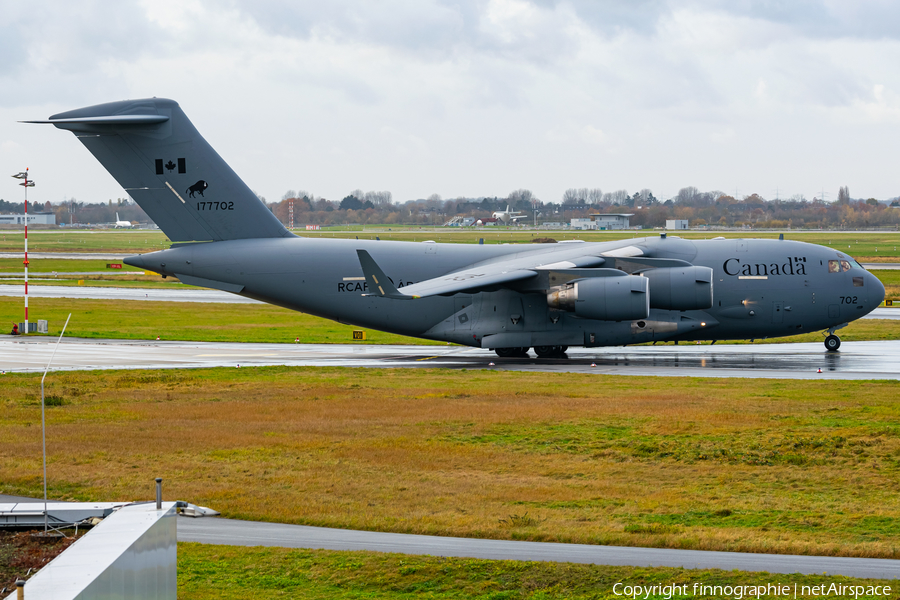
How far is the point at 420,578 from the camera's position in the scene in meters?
9.88

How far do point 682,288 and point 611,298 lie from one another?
2.48m

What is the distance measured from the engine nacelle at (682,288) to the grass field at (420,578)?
66.6ft

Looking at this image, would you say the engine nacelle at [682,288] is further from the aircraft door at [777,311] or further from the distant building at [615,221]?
the distant building at [615,221]

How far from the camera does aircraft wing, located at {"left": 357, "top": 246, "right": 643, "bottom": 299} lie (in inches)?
1102

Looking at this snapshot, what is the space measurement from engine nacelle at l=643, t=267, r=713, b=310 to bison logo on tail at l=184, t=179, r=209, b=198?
49.4 ft

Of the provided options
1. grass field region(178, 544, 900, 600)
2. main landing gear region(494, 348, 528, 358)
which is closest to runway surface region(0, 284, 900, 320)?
main landing gear region(494, 348, 528, 358)

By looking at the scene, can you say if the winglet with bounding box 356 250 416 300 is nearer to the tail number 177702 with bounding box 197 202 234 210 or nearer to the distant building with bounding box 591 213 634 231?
the tail number 177702 with bounding box 197 202 234 210

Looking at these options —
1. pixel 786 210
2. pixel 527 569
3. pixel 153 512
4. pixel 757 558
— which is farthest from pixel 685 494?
pixel 786 210

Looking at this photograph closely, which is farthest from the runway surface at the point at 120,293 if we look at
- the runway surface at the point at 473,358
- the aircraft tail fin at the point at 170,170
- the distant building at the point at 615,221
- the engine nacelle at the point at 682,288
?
the distant building at the point at 615,221

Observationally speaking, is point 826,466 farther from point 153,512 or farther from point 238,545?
point 153,512

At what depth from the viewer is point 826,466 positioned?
51.0ft

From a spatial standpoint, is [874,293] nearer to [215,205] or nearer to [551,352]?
[551,352]

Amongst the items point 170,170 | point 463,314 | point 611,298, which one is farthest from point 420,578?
point 170,170

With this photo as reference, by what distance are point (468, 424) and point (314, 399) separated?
5096 mm
